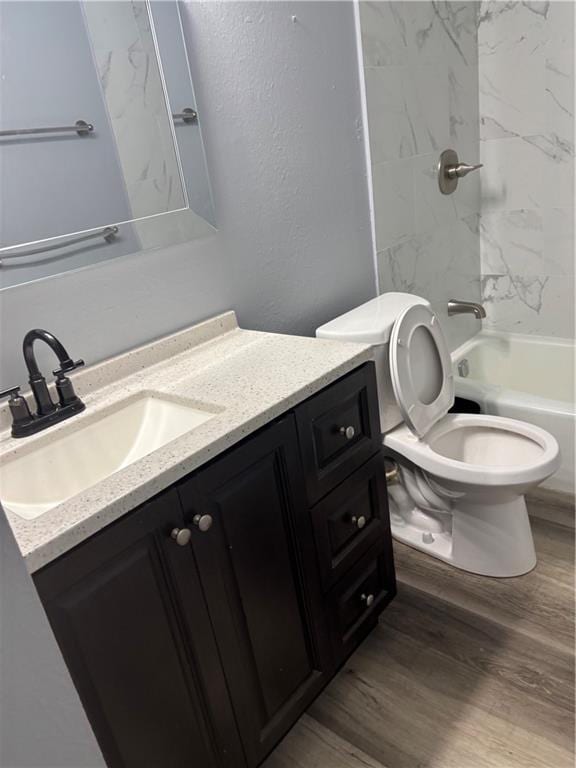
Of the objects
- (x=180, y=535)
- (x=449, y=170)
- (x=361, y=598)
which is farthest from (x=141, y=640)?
(x=449, y=170)

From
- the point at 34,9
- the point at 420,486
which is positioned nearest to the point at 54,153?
the point at 34,9

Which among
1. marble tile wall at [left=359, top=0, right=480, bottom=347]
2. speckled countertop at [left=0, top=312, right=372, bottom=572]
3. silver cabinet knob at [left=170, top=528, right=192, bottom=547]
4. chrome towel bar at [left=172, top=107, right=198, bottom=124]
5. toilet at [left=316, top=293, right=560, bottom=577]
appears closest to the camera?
speckled countertop at [left=0, top=312, right=372, bottom=572]

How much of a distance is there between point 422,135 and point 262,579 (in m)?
1.83

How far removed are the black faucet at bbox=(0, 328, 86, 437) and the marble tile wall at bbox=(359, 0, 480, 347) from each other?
4.35 feet

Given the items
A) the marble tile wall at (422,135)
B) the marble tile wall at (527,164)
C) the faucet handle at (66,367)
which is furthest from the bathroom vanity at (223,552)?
the marble tile wall at (527,164)

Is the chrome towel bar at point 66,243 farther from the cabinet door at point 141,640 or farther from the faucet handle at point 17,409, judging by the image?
the cabinet door at point 141,640

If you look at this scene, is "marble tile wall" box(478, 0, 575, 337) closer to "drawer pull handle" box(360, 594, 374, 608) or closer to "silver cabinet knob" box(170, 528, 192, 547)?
"drawer pull handle" box(360, 594, 374, 608)

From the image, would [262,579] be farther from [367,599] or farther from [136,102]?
[136,102]

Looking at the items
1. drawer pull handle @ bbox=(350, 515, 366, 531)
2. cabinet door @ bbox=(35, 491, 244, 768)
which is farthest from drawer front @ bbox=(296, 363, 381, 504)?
cabinet door @ bbox=(35, 491, 244, 768)

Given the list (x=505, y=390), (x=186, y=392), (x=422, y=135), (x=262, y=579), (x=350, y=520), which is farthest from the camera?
(x=505, y=390)

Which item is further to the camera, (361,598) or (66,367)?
(361,598)

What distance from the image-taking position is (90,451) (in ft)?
4.24

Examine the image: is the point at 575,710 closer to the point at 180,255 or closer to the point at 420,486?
the point at 420,486

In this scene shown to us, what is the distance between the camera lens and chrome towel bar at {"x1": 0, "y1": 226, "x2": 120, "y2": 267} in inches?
48.0
